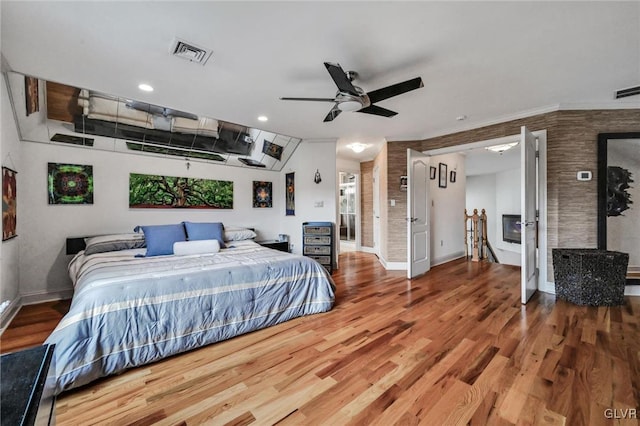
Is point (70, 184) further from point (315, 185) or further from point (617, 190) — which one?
point (617, 190)

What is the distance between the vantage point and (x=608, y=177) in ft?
11.0

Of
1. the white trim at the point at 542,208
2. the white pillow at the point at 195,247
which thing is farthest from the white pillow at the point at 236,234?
the white trim at the point at 542,208

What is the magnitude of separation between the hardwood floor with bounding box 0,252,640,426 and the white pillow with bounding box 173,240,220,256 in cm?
132

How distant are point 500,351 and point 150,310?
2.74m

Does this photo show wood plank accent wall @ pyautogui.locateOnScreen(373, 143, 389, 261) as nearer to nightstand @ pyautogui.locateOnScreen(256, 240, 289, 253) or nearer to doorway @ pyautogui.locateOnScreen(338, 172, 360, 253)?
doorway @ pyautogui.locateOnScreen(338, 172, 360, 253)

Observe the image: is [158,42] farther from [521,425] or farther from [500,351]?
[500,351]

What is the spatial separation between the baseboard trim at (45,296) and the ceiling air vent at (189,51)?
327 cm

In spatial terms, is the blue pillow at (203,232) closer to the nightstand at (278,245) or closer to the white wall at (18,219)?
the nightstand at (278,245)

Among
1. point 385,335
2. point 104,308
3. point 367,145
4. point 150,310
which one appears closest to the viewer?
point 104,308

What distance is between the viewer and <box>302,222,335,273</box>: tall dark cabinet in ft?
15.0

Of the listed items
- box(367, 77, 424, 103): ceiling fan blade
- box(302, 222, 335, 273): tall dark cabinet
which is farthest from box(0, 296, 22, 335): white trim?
box(367, 77, 424, 103): ceiling fan blade

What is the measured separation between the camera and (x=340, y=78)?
2.01m

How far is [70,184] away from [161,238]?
1.35 meters

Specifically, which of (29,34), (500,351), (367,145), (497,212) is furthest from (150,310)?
(497,212)
